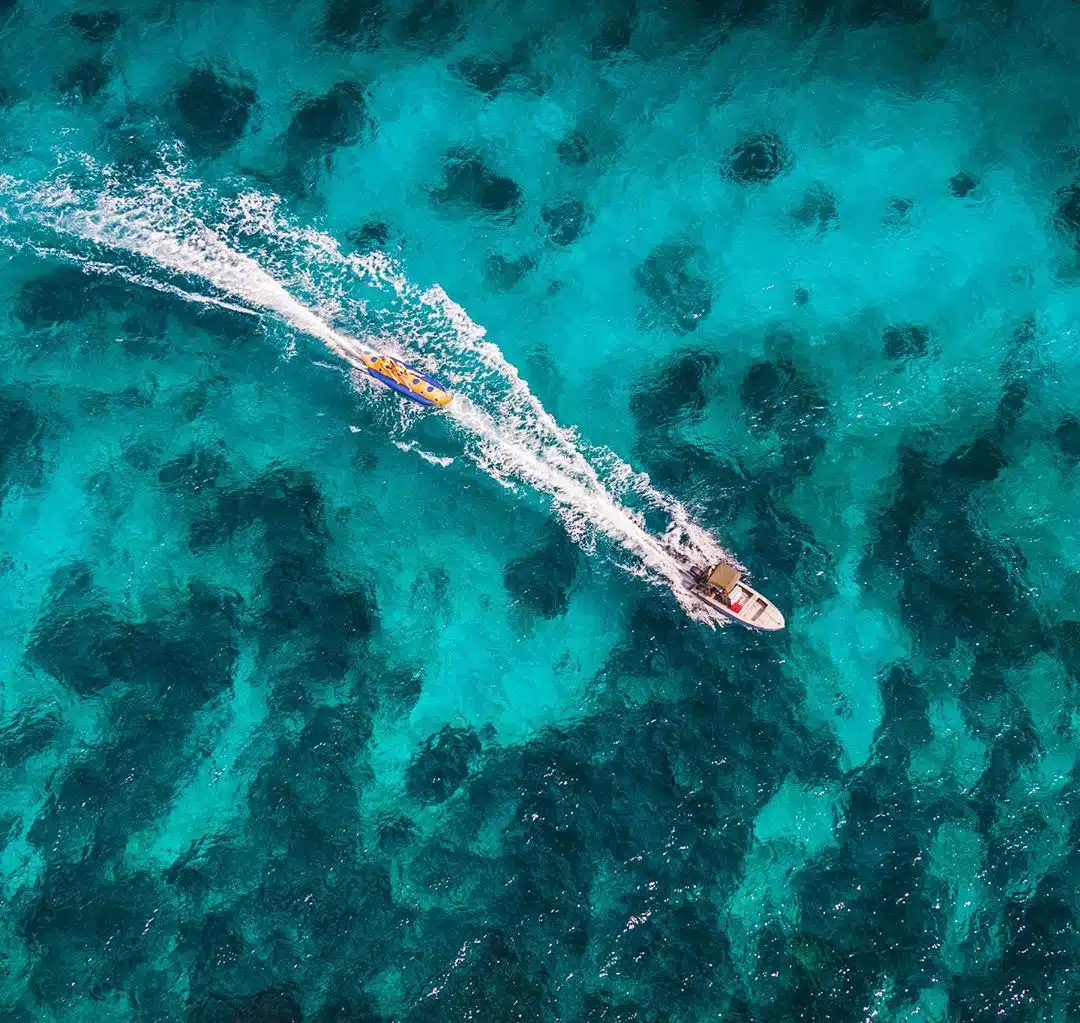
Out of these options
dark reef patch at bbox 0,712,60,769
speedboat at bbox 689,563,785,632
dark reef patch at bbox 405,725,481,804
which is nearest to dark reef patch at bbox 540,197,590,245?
speedboat at bbox 689,563,785,632

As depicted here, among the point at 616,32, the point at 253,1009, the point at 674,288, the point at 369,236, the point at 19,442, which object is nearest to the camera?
the point at 253,1009

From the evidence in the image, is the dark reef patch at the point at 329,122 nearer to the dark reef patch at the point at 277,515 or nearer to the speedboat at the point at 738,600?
the dark reef patch at the point at 277,515

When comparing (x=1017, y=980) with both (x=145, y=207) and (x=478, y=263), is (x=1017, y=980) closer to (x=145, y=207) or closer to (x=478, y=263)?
(x=478, y=263)

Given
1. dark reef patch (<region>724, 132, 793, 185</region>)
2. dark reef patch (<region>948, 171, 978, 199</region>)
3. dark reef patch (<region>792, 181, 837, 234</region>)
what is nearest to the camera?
dark reef patch (<region>792, 181, 837, 234</region>)

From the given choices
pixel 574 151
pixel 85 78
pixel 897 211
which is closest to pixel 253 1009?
pixel 574 151

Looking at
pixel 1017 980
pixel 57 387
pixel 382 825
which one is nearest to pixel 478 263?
pixel 57 387

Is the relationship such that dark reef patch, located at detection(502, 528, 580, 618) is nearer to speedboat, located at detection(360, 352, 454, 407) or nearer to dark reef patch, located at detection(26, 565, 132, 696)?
speedboat, located at detection(360, 352, 454, 407)

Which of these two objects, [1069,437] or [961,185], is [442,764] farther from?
[961,185]
